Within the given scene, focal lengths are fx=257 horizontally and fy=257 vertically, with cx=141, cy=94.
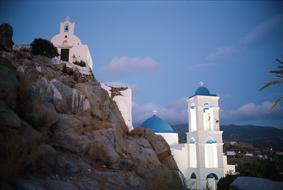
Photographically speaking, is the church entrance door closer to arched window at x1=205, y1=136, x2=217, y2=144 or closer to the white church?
the white church

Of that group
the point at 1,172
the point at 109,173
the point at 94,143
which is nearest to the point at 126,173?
the point at 109,173

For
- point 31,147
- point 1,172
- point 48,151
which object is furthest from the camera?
point 48,151

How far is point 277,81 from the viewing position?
11.8 metres

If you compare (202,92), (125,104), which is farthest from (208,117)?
(125,104)

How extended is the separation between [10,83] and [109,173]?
521cm

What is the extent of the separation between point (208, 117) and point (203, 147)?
13.9 ft

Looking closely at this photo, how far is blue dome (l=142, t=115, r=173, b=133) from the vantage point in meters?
37.0

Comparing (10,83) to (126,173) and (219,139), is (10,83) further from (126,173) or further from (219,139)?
(219,139)

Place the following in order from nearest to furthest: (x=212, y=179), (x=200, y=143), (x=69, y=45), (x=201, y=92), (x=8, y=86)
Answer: (x=8, y=86), (x=69, y=45), (x=212, y=179), (x=200, y=143), (x=201, y=92)

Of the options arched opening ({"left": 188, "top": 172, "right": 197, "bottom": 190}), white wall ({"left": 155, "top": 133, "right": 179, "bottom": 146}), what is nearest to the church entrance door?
→ white wall ({"left": 155, "top": 133, "right": 179, "bottom": 146})

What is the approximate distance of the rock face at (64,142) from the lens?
7727 millimetres

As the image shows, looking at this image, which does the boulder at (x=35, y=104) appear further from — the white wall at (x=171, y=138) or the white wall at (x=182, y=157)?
the white wall at (x=171, y=138)

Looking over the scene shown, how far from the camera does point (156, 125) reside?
1473 inches

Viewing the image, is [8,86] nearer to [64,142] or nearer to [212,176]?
[64,142]
